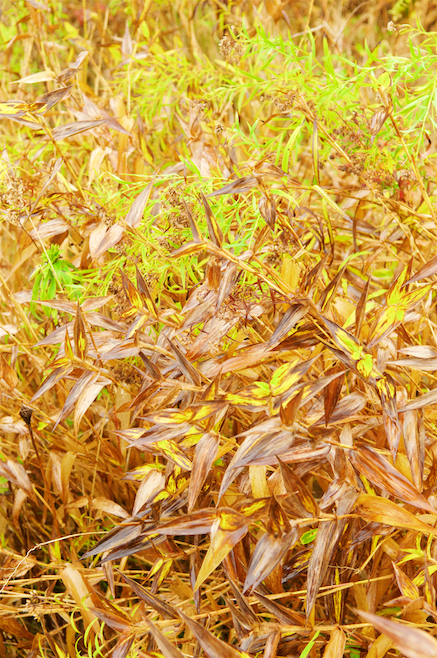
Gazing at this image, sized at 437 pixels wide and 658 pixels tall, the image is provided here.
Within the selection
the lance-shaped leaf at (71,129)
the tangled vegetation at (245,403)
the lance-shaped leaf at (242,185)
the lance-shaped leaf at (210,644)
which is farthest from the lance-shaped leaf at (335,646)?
the lance-shaped leaf at (71,129)

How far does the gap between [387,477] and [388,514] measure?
4 cm

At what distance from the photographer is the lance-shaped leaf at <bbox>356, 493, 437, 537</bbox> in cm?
46

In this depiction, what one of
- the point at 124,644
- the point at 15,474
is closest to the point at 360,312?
the point at 124,644

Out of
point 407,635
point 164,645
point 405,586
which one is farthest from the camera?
point 405,586

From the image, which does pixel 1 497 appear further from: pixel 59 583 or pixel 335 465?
pixel 335 465

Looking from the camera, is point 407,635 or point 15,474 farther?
point 15,474

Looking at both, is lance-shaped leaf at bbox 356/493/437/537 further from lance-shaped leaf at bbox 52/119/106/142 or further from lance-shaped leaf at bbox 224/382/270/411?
lance-shaped leaf at bbox 52/119/106/142

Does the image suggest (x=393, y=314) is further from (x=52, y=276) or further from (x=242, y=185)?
(x=52, y=276)

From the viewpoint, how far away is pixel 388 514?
0.47 meters

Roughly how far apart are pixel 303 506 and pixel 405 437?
4.7 inches

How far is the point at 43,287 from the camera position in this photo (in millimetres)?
755

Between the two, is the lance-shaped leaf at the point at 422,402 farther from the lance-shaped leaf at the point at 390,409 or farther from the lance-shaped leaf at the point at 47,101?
the lance-shaped leaf at the point at 47,101

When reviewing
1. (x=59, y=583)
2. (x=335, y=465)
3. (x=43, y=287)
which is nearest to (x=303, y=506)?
(x=335, y=465)

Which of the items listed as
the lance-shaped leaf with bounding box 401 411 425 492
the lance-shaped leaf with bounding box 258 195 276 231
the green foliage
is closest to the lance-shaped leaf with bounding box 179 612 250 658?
the lance-shaped leaf with bounding box 401 411 425 492
